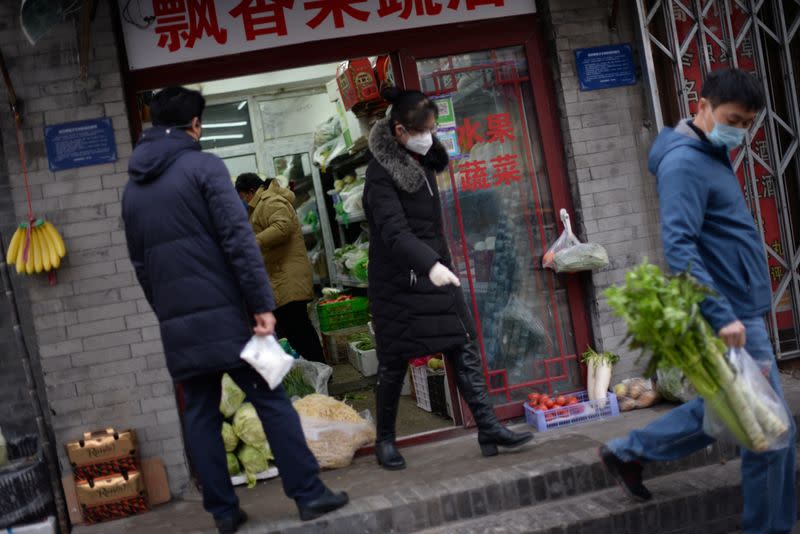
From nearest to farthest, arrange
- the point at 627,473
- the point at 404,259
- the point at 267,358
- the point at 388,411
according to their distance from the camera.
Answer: the point at 267,358
the point at 627,473
the point at 404,259
the point at 388,411

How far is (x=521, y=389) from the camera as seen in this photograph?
601 centimetres

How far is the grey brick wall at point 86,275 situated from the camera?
210 inches

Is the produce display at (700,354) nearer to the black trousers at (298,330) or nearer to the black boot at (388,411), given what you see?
the black boot at (388,411)

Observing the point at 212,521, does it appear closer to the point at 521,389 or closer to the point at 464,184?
the point at 521,389

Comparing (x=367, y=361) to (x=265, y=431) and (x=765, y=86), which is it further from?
(x=765, y=86)

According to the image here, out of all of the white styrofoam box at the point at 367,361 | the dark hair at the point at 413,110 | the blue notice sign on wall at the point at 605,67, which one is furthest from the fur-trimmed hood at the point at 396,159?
the white styrofoam box at the point at 367,361

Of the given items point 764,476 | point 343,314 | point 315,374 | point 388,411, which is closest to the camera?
point 764,476

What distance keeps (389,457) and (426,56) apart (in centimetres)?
267

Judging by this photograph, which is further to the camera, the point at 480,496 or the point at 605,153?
the point at 605,153

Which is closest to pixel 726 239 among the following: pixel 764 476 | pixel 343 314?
pixel 764 476

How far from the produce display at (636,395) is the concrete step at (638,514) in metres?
1.17

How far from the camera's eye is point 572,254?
5.73 m

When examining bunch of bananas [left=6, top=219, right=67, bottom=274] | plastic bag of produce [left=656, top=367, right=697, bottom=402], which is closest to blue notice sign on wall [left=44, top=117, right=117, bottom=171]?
bunch of bananas [left=6, top=219, right=67, bottom=274]

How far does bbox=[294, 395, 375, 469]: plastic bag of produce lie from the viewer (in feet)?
17.7
